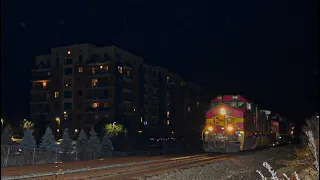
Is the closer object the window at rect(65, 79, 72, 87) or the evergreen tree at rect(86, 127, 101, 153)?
the evergreen tree at rect(86, 127, 101, 153)

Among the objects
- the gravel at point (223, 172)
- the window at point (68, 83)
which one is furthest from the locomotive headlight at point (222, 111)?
the window at point (68, 83)

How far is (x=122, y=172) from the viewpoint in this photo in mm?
18859

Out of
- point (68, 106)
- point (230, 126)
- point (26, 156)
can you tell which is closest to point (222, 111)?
point (230, 126)

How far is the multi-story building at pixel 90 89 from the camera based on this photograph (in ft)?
232

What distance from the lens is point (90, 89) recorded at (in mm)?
71688

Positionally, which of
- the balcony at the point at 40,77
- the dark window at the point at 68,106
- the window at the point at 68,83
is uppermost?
the balcony at the point at 40,77

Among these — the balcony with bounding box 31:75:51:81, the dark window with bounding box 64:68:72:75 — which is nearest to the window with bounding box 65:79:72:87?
the dark window with bounding box 64:68:72:75

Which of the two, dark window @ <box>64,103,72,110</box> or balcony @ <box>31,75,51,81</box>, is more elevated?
balcony @ <box>31,75,51,81</box>

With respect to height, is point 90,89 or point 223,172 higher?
point 90,89

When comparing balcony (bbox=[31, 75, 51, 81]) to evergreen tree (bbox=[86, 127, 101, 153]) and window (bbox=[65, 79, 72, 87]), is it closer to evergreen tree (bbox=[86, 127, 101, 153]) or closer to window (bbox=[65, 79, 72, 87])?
window (bbox=[65, 79, 72, 87])

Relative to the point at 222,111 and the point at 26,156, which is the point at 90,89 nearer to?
the point at 222,111

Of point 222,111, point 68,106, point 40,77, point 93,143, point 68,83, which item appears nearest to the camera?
point 222,111

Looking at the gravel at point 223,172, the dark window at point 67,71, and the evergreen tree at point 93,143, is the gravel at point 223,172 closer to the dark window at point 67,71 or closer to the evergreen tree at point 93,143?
the evergreen tree at point 93,143

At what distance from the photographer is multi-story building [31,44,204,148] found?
232 ft
